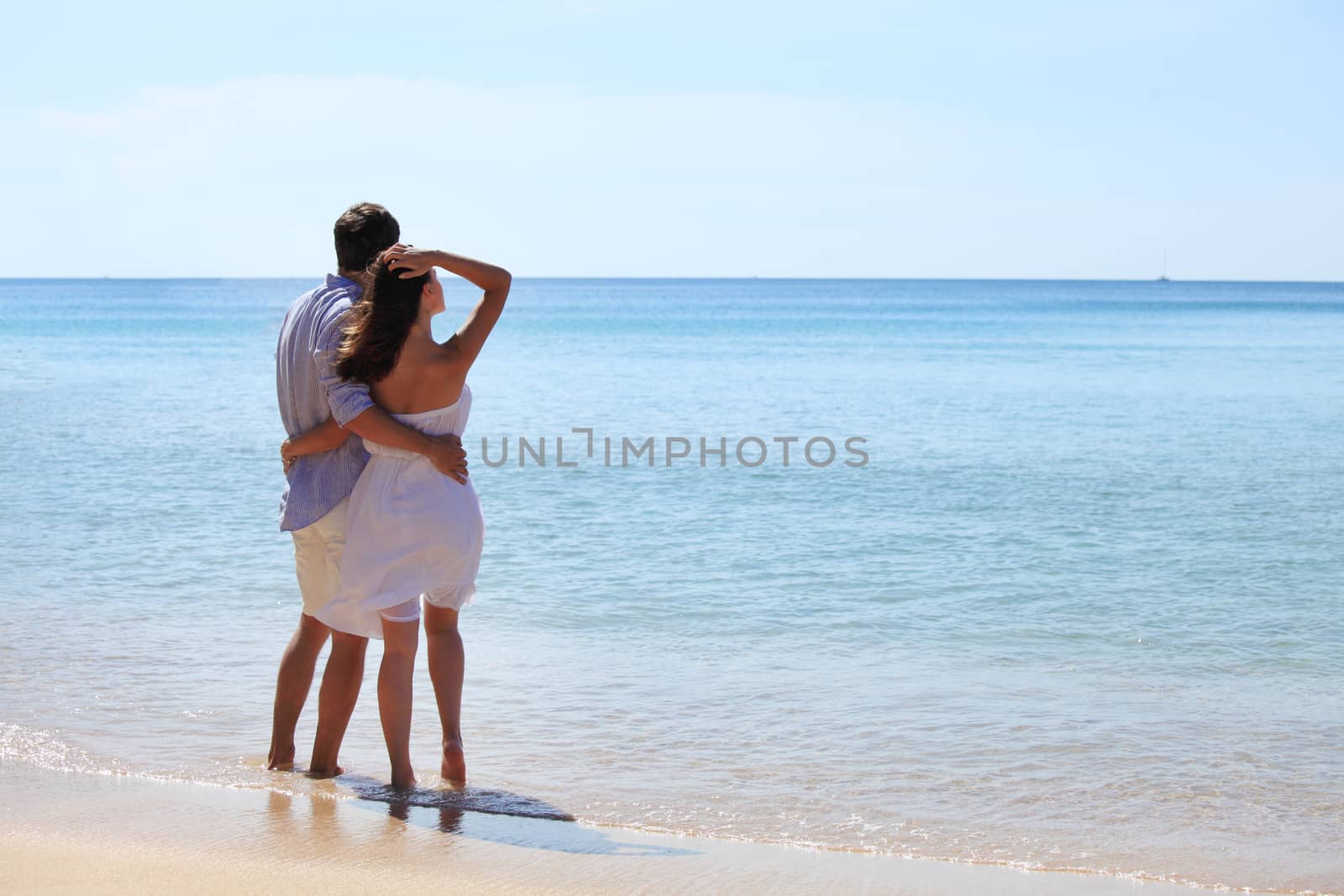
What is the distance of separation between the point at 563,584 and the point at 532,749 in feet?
9.02

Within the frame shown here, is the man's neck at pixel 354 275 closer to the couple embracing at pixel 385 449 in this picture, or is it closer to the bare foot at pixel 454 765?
the couple embracing at pixel 385 449

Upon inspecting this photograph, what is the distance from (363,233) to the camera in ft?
11.8

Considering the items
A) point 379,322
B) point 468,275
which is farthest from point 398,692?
point 468,275

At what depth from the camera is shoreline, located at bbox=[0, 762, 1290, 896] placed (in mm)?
2955

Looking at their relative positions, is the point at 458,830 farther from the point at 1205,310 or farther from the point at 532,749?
the point at 1205,310

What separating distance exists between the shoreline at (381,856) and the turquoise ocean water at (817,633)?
6.7 inches

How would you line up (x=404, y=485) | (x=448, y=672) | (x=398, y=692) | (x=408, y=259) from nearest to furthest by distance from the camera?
(x=408, y=259)
(x=404, y=485)
(x=398, y=692)
(x=448, y=672)

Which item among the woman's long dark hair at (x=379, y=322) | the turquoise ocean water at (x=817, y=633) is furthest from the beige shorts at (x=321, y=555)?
the turquoise ocean water at (x=817, y=633)

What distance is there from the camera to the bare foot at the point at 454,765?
387 centimetres

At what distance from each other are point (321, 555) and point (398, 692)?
0.46 metres

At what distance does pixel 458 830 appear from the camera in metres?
3.40

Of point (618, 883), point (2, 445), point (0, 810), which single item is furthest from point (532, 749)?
point (2, 445)

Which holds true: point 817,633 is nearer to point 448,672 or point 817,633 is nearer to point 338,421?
point 448,672
